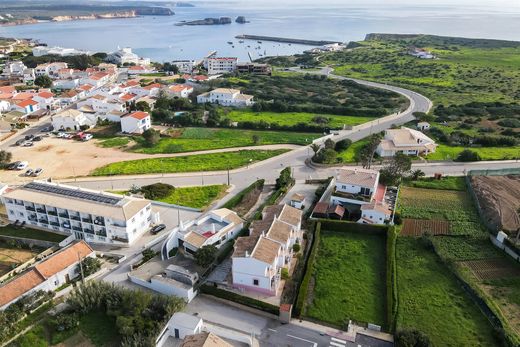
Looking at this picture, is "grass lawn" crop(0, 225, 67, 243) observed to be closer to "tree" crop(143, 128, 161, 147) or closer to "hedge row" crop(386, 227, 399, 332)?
"tree" crop(143, 128, 161, 147)

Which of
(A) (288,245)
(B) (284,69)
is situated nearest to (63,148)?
(A) (288,245)

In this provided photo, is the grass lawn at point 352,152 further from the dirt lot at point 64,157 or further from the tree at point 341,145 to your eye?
the dirt lot at point 64,157

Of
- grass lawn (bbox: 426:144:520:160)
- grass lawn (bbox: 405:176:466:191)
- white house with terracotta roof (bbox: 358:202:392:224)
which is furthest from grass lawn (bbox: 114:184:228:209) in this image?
grass lawn (bbox: 426:144:520:160)

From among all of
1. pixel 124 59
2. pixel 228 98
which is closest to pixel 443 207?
pixel 228 98

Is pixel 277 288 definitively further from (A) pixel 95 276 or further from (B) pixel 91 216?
(B) pixel 91 216

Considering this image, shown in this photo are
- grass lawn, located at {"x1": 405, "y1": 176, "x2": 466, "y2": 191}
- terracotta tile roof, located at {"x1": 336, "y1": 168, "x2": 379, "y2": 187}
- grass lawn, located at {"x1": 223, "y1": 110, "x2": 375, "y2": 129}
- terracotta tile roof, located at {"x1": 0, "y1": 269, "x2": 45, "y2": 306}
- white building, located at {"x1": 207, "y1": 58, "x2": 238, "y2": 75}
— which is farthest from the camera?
white building, located at {"x1": 207, "y1": 58, "x2": 238, "y2": 75}

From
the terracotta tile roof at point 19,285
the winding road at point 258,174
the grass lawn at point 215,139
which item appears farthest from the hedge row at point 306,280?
the grass lawn at point 215,139
